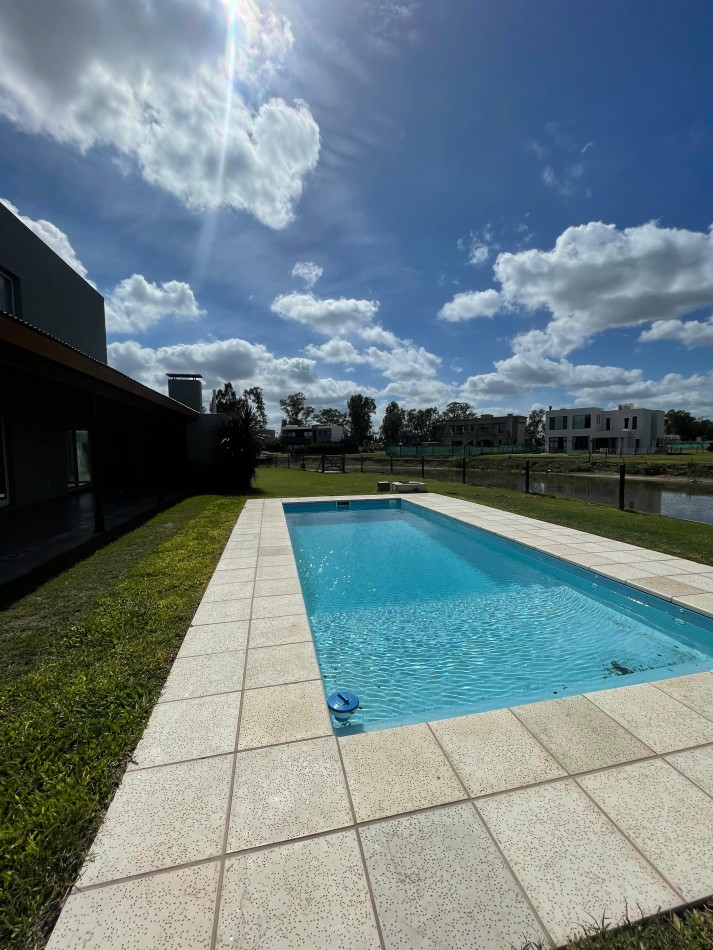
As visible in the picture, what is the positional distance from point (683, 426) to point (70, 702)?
97.4m

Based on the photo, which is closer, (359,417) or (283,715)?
(283,715)

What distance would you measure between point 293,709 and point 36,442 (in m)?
10.6

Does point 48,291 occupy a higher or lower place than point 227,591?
higher

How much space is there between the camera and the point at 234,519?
8625 millimetres

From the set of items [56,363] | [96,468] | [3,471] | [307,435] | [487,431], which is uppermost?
[487,431]

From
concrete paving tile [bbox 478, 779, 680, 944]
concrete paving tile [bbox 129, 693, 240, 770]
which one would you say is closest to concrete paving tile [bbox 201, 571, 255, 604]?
concrete paving tile [bbox 129, 693, 240, 770]

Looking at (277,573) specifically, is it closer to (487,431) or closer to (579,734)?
(579,734)

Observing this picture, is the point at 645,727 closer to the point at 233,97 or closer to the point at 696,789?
the point at 696,789

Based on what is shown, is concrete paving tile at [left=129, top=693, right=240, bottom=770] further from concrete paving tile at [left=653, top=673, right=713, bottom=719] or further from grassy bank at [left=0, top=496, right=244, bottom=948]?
concrete paving tile at [left=653, top=673, right=713, bottom=719]

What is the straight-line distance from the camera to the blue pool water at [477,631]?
3.15 m

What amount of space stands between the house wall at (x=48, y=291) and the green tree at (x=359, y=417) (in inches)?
2233

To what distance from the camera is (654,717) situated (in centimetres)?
240

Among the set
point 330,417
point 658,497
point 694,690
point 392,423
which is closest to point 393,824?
point 694,690

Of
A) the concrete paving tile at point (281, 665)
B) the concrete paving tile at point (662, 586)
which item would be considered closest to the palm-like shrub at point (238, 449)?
the concrete paving tile at point (281, 665)
